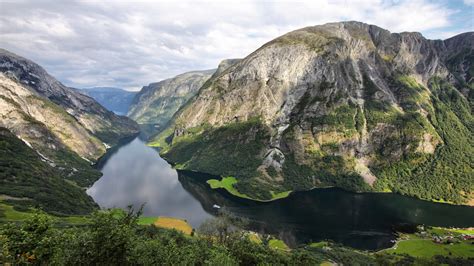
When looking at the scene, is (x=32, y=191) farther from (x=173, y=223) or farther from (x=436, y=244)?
(x=436, y=244)

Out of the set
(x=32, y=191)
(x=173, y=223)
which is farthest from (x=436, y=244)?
(x=32, y=191)

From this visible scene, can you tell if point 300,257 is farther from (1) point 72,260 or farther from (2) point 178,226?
(2) point 178,226

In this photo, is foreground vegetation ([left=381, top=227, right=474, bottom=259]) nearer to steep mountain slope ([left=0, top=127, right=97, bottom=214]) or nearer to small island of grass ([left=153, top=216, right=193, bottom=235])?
small island of grass ([left=153, top=216, right=193, bottom=235])

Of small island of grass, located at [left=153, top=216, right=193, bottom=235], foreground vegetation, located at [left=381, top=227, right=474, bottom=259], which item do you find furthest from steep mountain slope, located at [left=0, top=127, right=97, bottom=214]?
foreground vegetation, located at [left=381, top=227, right=474, bottom=259]

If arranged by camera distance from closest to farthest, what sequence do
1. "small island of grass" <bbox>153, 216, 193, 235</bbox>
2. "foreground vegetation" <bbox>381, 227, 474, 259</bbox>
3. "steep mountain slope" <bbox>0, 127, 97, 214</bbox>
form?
"foreground vegetation" <bbox>381, 227, 474, 259</bbox>, "steep mountain slope" <bbox>0, 127, 97, 214</bbox>, "small island of grass" <bbox>153, 216, 193, 235</bbox>

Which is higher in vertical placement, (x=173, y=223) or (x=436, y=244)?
(x=173, y=223)

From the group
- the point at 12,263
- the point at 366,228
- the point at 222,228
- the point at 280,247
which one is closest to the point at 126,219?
the point at 12,263

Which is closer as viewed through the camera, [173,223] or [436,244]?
[436,244]

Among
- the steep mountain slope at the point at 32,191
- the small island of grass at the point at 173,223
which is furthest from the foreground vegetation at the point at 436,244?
the steep mountain slope at the point at 32,191

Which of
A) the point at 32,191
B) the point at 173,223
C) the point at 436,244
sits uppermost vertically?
the point at 32,191

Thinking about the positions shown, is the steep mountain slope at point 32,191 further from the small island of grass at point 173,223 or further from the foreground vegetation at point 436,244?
the foreground vegetation at point 436,244

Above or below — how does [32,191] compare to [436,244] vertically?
above
